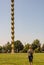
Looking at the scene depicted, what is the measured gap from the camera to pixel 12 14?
9575 cm

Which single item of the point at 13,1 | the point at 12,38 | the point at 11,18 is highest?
the point at 13,1

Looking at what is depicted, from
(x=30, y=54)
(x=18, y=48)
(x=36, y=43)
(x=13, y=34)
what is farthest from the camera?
(x=18, y=48)

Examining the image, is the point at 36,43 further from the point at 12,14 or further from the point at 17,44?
the point at 12,14

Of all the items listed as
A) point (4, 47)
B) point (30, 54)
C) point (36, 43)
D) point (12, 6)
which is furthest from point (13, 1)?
point (30, 54)

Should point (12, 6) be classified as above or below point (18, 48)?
above

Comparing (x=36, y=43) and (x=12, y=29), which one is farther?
(x=36, y=43)

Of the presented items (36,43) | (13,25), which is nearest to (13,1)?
(13,25)

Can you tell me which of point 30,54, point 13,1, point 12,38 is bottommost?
point 30,54

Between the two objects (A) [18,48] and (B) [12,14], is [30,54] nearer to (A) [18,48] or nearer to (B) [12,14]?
(B) [12,14]

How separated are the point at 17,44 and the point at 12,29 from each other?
208 ft

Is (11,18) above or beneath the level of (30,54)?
above

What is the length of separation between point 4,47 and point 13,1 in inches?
2608

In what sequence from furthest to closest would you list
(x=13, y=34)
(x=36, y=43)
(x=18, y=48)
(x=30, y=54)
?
(x=18, y=48)
(x=36, y=43)
(x=13, y=34)
(x=30, y=54)

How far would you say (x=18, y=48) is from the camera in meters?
156
